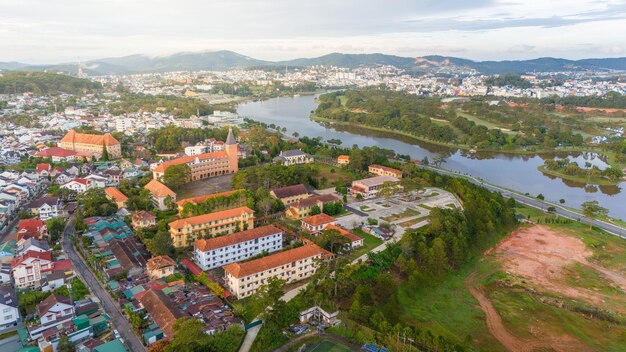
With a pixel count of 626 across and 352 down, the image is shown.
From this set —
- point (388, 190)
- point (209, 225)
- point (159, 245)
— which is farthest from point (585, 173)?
point (159, 245)

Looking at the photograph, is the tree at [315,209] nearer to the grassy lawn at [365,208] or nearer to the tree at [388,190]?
the grassy lawn at [365,208]

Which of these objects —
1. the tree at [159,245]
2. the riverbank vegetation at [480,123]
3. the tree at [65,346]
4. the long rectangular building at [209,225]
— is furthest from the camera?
the riverbank vegetation at [480,123]

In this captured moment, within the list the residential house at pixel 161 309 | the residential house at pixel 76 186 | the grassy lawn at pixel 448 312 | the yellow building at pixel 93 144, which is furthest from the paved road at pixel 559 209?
the yellow building at pixel 93 144

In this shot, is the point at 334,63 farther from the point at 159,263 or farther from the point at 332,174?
the point at 159,263

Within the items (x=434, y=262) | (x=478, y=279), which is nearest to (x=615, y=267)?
(x=478, y=279)

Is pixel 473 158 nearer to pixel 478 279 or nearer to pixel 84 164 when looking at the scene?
pixel 478 279
